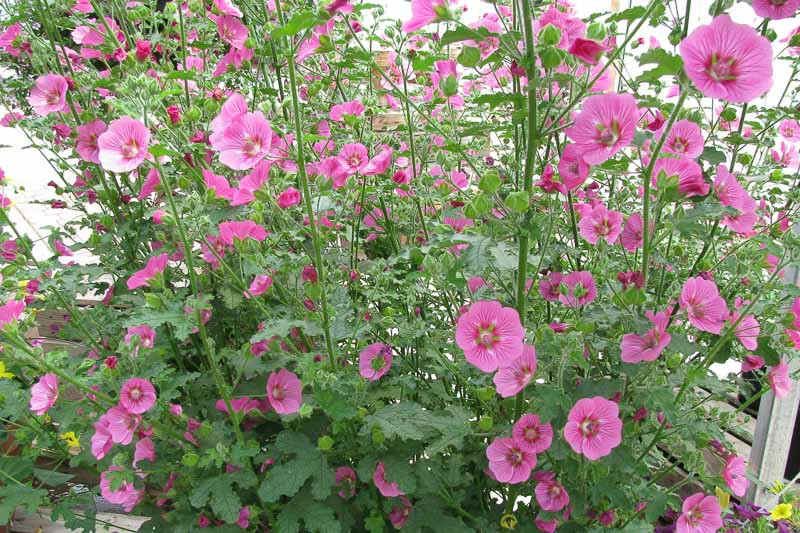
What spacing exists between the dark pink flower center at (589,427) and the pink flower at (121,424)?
0.75 m

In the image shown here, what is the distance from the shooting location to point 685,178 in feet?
2.69

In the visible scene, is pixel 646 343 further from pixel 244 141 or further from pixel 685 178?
pixel 244 141

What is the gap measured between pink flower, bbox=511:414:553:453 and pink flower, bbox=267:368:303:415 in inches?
15.6

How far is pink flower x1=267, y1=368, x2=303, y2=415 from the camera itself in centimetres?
110

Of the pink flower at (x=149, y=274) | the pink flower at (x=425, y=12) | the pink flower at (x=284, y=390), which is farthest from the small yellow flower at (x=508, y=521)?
the pink flower at (x=425, y=12)

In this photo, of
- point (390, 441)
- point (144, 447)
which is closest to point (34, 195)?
point (144, 447)

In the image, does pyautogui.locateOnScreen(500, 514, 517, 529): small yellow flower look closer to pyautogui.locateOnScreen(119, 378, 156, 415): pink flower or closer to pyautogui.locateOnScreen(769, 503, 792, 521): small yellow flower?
pyautogui.locateOnScreen(119, 378, 156, 415): pink flower

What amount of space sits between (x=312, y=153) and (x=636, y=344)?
684mm

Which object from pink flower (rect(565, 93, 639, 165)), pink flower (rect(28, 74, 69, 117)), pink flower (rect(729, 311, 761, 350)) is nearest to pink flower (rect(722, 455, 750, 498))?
pink flower (rect(729, 311, 761, 350))

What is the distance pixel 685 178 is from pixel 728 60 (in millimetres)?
160

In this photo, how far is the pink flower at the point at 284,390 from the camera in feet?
3.59

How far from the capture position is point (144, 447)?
3.53 feet

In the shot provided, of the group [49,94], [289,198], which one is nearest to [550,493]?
[289,198]

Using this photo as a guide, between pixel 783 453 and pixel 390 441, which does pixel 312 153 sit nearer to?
pixel 390 441
